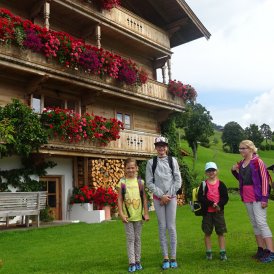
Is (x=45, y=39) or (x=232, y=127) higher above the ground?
(x=232, y=127)

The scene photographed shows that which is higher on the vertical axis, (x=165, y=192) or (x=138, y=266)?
(x=165, y=192)

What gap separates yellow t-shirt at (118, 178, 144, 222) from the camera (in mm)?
6207

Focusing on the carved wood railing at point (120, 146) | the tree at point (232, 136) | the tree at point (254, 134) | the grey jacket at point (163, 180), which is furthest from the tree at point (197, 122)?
the grey jacket at point (163, 180)

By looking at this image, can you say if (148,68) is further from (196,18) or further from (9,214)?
(9,214)

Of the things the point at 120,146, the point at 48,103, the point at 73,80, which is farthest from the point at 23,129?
the point at 120,146

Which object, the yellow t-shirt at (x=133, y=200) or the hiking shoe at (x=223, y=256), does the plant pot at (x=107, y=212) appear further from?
the hiking shoe at (x=223, y=256)

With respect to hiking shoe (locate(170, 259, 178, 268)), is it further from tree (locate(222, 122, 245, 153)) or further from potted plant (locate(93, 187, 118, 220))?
tree (locate(222, 122, 245, 153))

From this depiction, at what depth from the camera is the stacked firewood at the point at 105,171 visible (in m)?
16.1

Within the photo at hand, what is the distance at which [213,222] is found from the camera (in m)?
6.63

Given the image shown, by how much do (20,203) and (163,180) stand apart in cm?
753

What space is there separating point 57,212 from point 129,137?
4.54m

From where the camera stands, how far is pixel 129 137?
17.5m

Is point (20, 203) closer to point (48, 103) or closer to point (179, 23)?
point (48, 103)

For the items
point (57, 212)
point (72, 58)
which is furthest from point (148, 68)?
point (57, 212)
